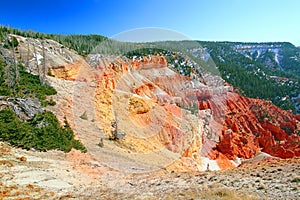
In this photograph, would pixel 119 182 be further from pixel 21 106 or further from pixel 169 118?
pixel 169 118

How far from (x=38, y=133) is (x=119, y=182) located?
5933 mm

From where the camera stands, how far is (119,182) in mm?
11211

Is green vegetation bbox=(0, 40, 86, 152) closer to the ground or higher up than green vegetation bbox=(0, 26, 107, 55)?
closer to the ground

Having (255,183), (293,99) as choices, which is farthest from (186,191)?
(293,99)

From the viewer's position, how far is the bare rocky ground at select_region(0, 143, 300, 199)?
8141 mm

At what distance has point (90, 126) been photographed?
61.3 feet

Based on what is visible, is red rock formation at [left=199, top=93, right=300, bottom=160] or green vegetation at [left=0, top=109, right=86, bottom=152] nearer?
green vegetation at [left=0, top=109, right=86, bottom=152]

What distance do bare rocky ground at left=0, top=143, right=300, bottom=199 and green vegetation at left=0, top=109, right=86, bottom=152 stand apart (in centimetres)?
65

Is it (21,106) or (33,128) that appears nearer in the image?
(33,128)

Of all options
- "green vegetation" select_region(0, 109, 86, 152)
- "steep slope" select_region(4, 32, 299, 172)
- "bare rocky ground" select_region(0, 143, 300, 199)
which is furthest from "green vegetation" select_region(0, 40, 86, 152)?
"steep slope" select_region(4, 32, 299, 172)

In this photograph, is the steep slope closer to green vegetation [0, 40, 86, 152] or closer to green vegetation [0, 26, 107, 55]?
green vegetation [0, 40, 86, 152]

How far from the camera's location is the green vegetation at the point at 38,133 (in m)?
12.5

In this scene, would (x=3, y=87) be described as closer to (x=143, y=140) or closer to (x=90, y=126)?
(x=90, y=126)

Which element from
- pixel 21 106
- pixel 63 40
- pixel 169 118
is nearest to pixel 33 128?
pixel 21 106
